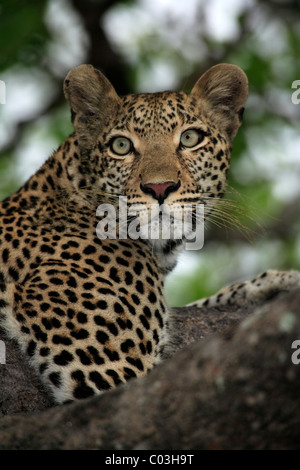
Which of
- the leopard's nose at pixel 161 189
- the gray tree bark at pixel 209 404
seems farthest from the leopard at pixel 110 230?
the gray tree bark at pixel 209 404

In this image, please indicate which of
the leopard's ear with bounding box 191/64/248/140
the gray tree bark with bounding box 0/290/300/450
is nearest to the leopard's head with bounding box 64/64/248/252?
the leopard's ear with bounding box 191/64/248/140

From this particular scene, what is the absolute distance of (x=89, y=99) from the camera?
340 inches

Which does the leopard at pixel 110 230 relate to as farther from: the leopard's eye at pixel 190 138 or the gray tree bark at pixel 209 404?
the gray tree bark at pixel 209 404

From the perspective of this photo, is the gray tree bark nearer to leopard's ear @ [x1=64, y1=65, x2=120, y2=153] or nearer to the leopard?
the leopard

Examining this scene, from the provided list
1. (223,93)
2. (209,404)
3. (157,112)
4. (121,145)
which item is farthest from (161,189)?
(209,404)

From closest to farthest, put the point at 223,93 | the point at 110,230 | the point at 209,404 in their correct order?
the point at 209,404 → the point at 110,230 → the point at 223,93

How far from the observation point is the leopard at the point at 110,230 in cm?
651

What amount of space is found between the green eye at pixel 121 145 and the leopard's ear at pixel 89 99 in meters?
0.34

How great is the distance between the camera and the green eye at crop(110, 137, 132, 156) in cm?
816

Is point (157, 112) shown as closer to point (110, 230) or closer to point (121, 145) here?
point (121, 145)

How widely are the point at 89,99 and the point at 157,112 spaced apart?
864 millimetres

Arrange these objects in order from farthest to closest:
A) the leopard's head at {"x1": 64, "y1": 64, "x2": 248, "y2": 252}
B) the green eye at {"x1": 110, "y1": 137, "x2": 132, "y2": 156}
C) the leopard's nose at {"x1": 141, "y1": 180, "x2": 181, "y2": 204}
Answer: the green eye at {"x1": 110, "y1": 137, "x2": 132, "y2": 156} → the leopard's head at {"x1": 64, "y1": 64, "x2": 248, "y2": 252} → the leopard's nose at {"x1": 141, "y1": 180, "x2": 181, "y2": 204}

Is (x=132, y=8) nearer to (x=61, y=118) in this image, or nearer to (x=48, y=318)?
(x=61, y=118)

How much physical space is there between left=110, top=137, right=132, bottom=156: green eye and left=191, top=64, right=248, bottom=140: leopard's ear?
1130mm
